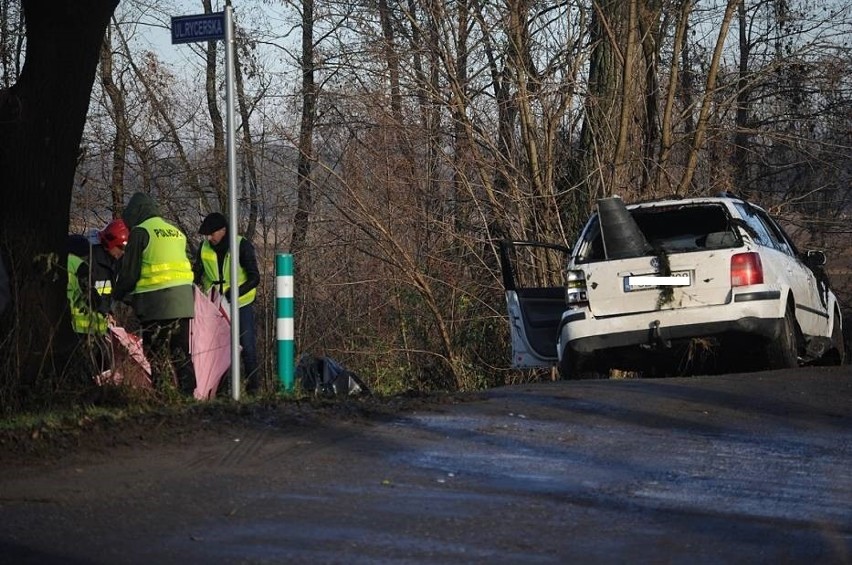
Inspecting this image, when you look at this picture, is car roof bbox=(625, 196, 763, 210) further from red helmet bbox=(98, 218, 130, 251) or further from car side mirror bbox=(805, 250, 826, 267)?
red helmet bbox=(98, 218, 130, 251)

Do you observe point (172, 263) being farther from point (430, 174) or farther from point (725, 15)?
point (725, 15)

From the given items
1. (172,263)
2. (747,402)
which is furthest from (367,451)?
(172,263)

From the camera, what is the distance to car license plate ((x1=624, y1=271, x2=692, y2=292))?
12039mm

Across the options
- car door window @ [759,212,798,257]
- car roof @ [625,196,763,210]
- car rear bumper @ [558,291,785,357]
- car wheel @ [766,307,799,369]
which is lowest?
car wheel @ [766,307,799,369]

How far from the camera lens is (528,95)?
18.2m

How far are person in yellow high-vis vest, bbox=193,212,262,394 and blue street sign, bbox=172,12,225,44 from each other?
10.3ft

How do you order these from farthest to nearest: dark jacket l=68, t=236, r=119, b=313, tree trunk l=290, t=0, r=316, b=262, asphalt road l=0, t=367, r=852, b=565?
Result: tree trunk l=290, t=0, r=316, b=262 < dark jacket l=68, t=236, r=119, b=313 < asphalt road l=0, t=367, r=852, b=565

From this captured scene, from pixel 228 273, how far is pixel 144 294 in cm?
126

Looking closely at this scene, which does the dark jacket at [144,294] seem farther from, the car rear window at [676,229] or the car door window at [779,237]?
the car door window at [779,237]

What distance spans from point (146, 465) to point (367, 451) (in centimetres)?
113

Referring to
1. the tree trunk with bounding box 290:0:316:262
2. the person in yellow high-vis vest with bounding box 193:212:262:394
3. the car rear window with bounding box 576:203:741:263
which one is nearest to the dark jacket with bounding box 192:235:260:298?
the person in yellow high-vis vest with bounding box 193:212:262:394

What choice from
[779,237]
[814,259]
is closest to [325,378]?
[779,237]

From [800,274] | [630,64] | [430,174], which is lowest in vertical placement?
[800,274]

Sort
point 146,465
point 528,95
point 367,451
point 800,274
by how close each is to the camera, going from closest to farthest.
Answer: point 146,465
point 367,451
point 800,274
point 528,95
